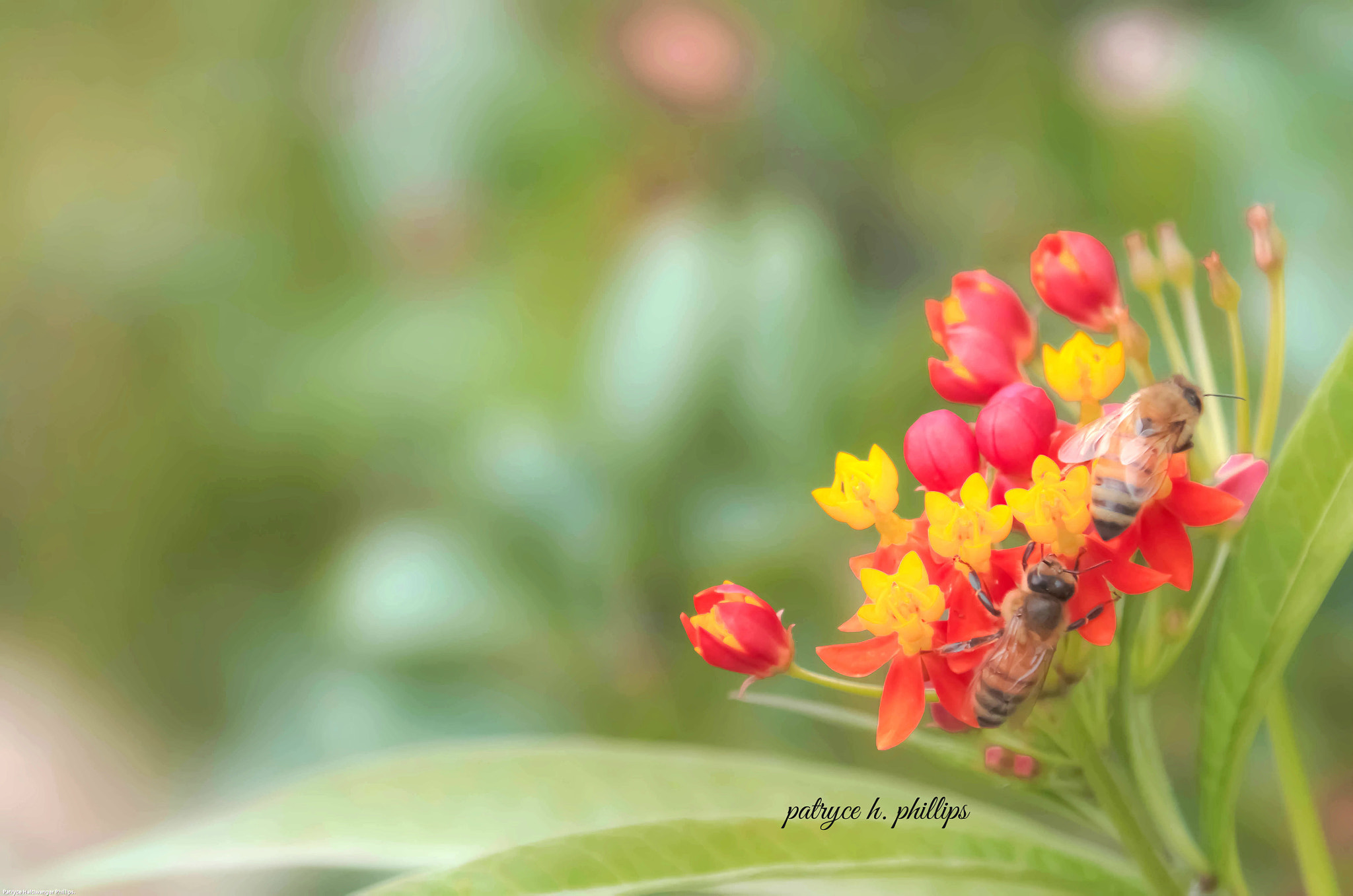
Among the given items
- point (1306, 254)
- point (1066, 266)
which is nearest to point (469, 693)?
point (1066, 266)

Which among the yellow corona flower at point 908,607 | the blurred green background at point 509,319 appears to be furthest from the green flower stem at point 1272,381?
the blurred green background at point 509,319

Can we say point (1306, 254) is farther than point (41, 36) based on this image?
No

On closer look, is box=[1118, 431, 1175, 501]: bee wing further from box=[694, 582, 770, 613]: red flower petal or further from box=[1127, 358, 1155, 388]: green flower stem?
box=[694, 582, 770, 613]: red flower petal

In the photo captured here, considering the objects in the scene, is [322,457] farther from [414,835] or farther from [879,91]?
[879,91]

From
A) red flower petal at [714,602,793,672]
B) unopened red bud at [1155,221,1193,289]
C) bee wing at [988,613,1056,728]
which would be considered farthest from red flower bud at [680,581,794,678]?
unopened red bud at [1155,221,1193,289]

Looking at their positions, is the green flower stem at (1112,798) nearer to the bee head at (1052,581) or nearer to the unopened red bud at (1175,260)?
the bee head at (1052,581)

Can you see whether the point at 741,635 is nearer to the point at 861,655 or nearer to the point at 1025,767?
the point at 861,655

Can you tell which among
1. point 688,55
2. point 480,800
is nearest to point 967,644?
point 480,800
